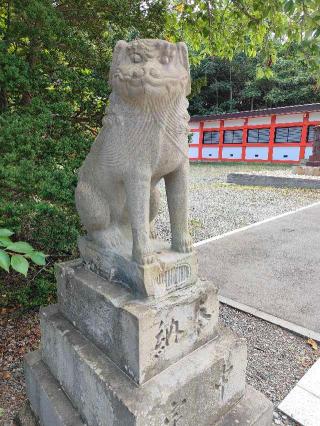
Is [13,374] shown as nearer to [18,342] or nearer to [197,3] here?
[18,342]

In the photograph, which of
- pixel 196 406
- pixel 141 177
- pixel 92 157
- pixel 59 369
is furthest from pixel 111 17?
pixel 196 406

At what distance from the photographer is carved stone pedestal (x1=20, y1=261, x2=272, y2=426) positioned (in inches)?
61.9

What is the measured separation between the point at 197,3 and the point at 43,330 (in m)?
4.80

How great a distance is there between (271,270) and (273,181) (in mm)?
8584

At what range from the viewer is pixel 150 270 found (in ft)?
5.34

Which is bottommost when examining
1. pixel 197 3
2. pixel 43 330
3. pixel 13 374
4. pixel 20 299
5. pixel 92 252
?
pixel 13 374

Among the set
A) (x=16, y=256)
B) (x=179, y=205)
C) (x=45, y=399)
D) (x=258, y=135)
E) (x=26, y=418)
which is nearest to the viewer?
(x=16, y=256)

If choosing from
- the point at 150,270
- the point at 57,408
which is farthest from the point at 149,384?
the point at 57,408

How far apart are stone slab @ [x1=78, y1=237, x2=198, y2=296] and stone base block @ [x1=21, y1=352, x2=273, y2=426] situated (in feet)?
2.29

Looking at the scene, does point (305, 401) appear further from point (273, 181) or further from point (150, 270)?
point (273, 181)

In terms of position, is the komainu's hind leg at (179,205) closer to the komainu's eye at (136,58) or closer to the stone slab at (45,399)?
the komainu's eye at (136,58)

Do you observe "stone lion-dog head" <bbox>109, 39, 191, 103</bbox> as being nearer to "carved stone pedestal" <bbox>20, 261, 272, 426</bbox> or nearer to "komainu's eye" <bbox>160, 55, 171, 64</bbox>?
"komainu's eye" <bbox>160, 55, 171, 64</bbox>

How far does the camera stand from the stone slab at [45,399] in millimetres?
1881

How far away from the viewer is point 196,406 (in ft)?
5.76
